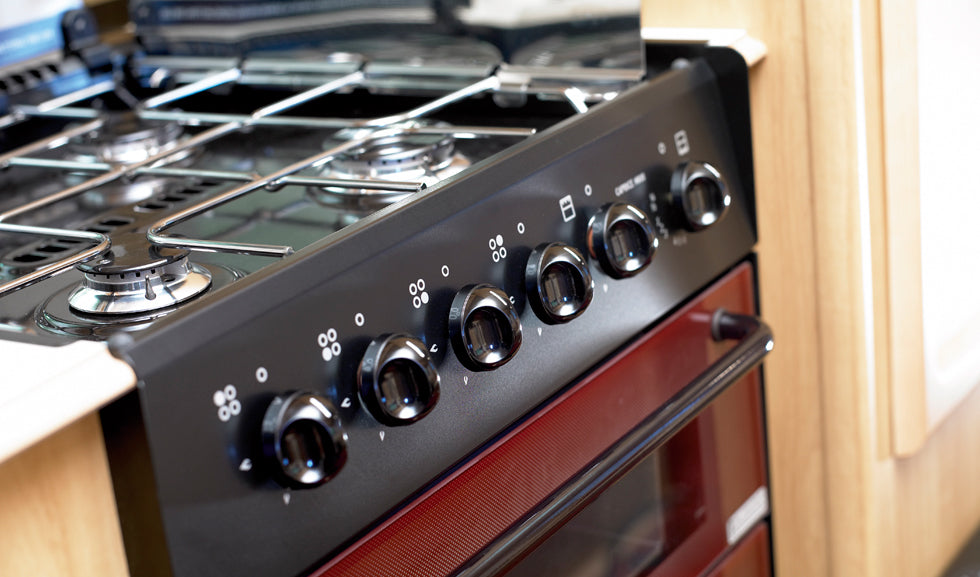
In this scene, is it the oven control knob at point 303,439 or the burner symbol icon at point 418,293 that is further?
the burner symbol icon at point 418,293

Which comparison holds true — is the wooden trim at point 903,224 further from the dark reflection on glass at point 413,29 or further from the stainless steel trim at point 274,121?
the stainless steel trim at point 274,121

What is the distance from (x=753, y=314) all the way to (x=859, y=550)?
0.92 ft

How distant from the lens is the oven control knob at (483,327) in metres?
0.72

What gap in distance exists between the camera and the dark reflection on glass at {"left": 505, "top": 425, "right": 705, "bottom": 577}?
86cm

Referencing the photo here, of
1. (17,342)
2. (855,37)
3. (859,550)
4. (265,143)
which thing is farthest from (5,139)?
(859,550)

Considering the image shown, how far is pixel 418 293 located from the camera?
71 cm

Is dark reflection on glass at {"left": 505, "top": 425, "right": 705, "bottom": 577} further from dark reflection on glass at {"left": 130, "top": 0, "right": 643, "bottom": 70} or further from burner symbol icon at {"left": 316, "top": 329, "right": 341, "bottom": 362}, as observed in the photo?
dark reflection on glass at {"left": 130, "top": 0, "right": 643, "bottom": 70}

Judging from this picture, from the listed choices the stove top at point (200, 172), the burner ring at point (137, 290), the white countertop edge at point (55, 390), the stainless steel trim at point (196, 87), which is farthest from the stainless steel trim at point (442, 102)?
the white countertop edge at point (55, 390)

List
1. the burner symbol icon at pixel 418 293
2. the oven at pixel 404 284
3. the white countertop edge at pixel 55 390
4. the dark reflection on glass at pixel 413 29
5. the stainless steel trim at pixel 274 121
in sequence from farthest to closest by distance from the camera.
A: the dark reflection on glass at pixel 413 29
the stainless steel trim at pixel 274 121
the burner symbol icon at pixel 418 293
the oven at pixel 404 284
the white countertop edge at pixel 55 390

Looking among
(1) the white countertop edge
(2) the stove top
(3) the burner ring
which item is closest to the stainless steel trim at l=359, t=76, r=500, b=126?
(2) the stove top

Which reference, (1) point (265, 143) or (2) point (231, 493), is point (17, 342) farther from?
(1) point (265, 143)

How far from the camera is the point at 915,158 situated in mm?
1083

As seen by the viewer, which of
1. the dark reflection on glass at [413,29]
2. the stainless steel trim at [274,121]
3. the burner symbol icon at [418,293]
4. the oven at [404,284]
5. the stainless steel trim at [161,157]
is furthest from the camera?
the dark reflection on glass at [413,29]

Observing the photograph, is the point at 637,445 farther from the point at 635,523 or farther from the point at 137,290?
the point at 137,290
